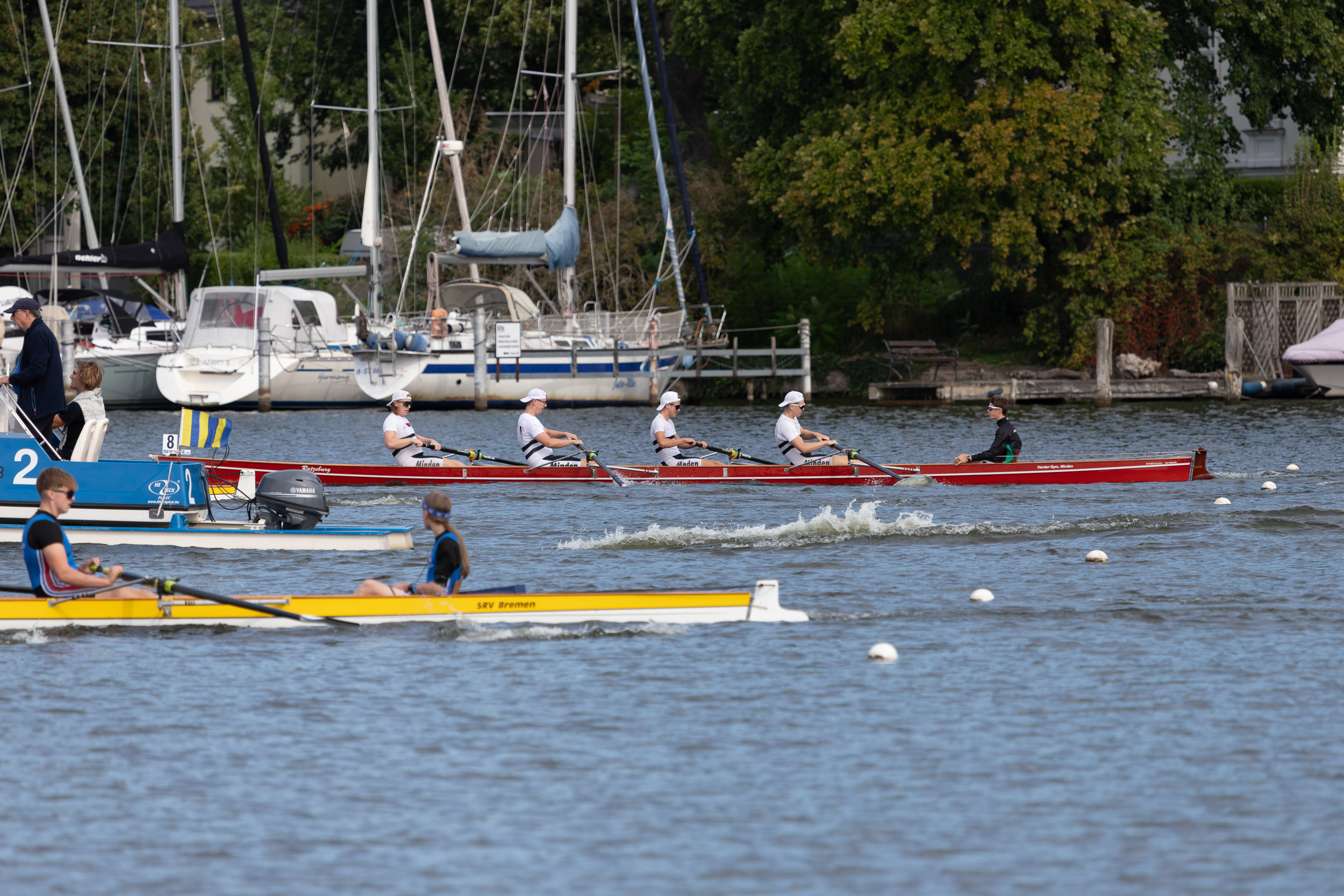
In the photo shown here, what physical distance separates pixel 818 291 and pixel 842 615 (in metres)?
35.6

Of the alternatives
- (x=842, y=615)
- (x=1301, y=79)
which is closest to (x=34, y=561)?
(x=842, y=615)

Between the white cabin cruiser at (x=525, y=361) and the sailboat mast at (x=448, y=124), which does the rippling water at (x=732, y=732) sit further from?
the sailboat mast at (x=448, y=124)

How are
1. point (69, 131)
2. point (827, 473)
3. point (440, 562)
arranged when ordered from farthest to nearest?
point (69, 131), point (827, 473), point (440, 562)

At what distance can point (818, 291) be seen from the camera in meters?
50.1

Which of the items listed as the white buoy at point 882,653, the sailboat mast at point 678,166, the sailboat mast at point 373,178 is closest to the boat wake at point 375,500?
the white buoy at point 882,653

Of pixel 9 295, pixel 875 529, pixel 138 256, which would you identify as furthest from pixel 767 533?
pixel 9 295

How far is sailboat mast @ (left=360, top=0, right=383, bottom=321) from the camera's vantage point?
42031 millimetres

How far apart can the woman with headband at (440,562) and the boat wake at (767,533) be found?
197 inches

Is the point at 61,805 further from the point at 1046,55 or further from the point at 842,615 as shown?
the point at 1046,55

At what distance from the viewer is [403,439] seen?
24312 millimetres

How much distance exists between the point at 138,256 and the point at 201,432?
25383 millimetres

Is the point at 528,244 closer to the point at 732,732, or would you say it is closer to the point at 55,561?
the point at 55,561

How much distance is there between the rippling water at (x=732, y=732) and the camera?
9.08 metres

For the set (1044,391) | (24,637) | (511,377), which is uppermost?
(511,377)
